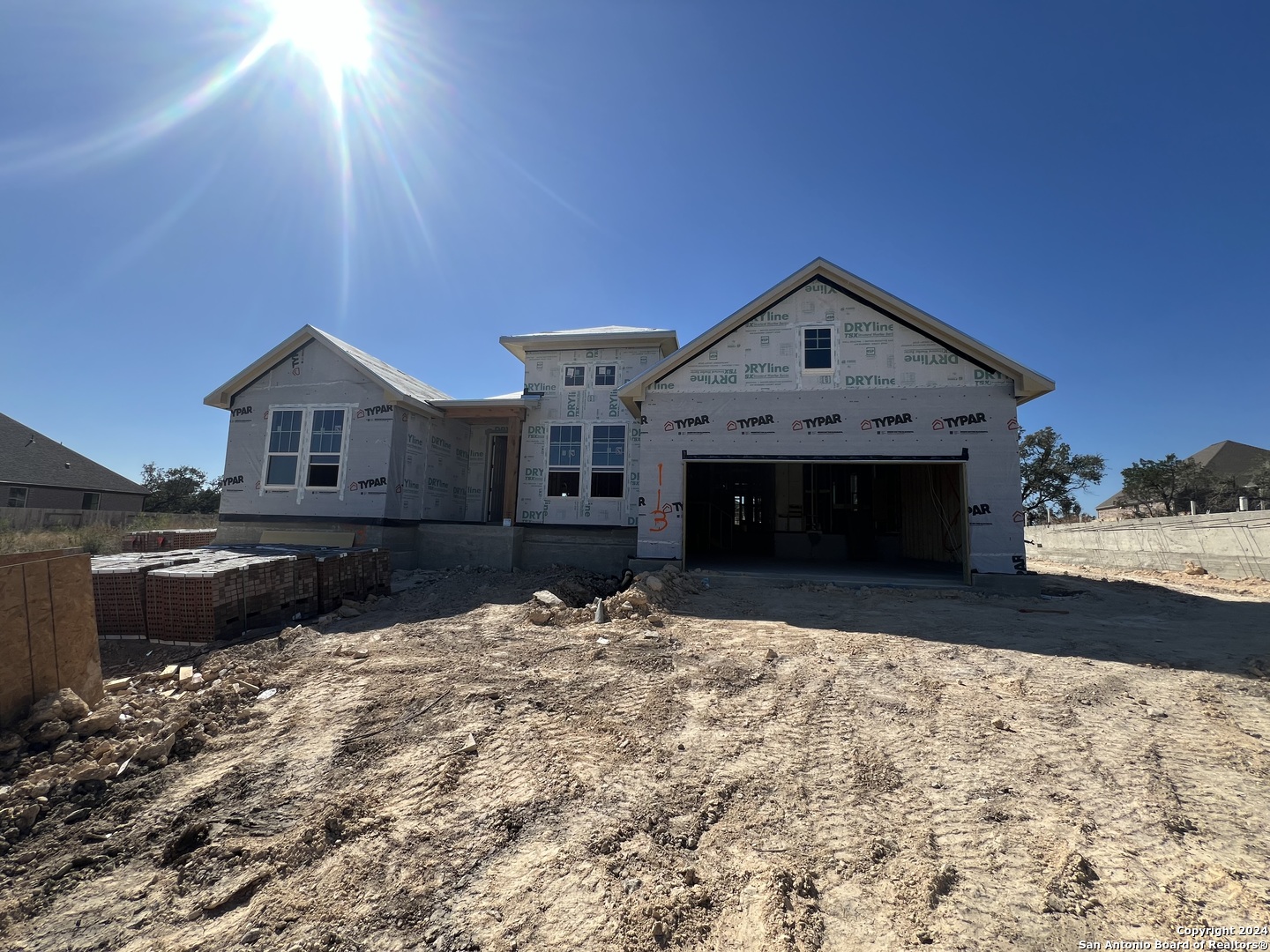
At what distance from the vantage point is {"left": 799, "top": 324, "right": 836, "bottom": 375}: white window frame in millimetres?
11242

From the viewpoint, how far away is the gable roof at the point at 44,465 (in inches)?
1032

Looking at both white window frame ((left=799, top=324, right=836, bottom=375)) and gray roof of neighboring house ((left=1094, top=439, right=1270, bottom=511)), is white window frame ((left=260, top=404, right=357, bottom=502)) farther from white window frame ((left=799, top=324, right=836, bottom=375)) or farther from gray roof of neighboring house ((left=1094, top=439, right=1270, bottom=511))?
gray roof of neighboring house ((left=1094, top=439, right=1270, bottom=511))

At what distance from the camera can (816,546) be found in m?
16.6

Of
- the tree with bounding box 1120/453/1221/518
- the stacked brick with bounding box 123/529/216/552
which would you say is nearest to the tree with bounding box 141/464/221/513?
the stacked brick with bounding box 123/529/216/552

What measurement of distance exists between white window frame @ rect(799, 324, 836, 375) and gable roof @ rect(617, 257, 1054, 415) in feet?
2.87

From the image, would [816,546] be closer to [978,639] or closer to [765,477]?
[765,477]

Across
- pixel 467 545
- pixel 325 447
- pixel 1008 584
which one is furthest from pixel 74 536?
pixel 1008 584

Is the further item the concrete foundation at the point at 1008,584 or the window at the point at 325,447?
the window at the point at 325,447

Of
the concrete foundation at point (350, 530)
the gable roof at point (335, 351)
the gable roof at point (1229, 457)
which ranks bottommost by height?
the concrete foundation at point (350, 530)

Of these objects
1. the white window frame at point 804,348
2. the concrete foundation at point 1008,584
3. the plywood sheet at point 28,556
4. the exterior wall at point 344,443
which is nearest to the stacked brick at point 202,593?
the plywood sheet at point 28,556

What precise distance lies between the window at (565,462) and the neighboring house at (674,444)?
49 mm

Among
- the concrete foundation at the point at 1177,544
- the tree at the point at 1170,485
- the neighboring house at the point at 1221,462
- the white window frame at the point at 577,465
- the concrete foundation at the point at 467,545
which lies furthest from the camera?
the neighboring house at the point at 1221,462

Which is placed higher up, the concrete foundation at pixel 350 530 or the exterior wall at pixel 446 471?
the exterior wall at pixel 446 471

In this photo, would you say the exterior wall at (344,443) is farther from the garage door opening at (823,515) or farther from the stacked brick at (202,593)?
the garage door opening at (823,515)
